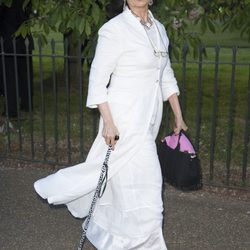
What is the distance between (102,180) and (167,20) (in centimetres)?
195

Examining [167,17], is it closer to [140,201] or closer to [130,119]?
[130,119]

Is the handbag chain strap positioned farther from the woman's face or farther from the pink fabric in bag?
the woman's face

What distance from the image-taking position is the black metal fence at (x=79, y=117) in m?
5.06

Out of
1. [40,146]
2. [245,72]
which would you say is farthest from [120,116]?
[245,72]

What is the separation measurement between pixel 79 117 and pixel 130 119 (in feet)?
13.4

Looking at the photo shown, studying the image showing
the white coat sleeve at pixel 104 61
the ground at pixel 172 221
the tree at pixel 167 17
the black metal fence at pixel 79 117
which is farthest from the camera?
the black metal fence at pixel 79 117

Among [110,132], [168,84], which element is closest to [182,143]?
[168,84]

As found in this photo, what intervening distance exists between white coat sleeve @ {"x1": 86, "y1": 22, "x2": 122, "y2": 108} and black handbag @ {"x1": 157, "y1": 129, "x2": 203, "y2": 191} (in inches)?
24.3

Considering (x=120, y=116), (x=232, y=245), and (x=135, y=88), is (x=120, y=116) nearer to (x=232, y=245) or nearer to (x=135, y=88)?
(x=135, y=88)

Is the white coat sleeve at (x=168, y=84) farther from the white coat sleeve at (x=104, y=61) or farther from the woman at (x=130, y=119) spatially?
the white coat sleeve at (x=104, y=61)

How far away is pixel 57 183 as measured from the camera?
3.69 meters

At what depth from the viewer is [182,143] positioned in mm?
3486

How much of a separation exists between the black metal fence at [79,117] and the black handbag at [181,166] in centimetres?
131

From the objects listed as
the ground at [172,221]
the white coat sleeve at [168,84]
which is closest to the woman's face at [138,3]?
the white coat sleeve at [168,84]
